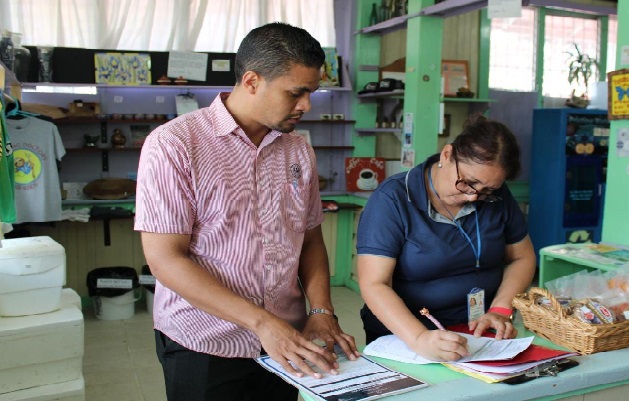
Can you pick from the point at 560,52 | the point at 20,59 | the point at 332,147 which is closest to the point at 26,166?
the point at 20,59

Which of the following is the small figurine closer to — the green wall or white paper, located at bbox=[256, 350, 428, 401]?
the green wall

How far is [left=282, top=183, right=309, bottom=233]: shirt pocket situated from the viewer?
6.23 ft

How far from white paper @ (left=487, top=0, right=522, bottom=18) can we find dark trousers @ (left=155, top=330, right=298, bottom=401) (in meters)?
2.91

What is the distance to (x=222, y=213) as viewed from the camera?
1.74 meters

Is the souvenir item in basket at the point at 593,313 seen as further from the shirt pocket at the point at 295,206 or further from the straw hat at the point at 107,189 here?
the straw hat at the point at 107,189

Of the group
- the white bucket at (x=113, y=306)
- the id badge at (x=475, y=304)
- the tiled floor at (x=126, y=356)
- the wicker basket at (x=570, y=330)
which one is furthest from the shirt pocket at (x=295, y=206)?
the white bucket at (x=113, y=306)

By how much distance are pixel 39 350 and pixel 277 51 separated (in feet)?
6.57

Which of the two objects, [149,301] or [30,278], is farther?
[149,301]

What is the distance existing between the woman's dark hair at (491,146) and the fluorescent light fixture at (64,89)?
4.49 m

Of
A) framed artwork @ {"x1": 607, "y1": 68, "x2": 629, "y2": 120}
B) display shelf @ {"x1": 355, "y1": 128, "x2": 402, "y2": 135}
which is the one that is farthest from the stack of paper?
display shelf @ {"x1": 355, "y1": 128, "x2": 402, "y2": 135}

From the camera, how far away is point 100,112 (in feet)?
19.3

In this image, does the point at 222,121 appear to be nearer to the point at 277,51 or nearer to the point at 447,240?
the point at 277,51

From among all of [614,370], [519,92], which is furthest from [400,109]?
[614,370]

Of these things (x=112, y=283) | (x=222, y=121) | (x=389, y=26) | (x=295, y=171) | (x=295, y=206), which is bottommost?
(x=112, y=283)
